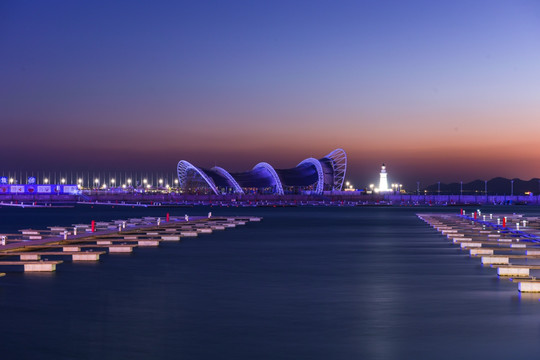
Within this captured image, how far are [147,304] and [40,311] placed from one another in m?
3.31

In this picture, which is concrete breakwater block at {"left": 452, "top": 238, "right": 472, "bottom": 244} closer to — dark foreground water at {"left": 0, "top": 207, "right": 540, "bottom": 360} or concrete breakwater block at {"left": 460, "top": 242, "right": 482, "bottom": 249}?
concrete breakwater block at {"left": 460, "top": 242, "right": 482, "bottom": 249}

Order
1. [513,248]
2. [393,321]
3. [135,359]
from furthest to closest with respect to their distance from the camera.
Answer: [513,248]
[393,321]
[135,359]

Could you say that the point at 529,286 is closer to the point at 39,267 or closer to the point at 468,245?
the point at 39,267

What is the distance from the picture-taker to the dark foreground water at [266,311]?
59.2 feet

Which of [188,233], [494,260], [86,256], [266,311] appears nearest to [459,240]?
[494,260]

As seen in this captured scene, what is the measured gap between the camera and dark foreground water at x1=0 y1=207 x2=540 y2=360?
18047mm

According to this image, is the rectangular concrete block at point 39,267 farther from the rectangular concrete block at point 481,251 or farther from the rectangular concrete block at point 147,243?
the rectangular concrete block at point 481,251

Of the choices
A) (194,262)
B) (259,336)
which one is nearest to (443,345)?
(259,336)

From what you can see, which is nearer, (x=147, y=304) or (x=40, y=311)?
(x=40, y=311)

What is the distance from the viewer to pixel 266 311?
920 inches

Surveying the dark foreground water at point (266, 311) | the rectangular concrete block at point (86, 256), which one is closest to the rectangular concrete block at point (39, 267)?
the dark foreground water at point (266, 311)

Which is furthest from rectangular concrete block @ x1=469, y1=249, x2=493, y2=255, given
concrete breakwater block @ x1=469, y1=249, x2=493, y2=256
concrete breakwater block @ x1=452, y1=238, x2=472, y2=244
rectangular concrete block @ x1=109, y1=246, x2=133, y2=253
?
rectangular concrete block @ x1=109, y1=246, x2=133, y2=253

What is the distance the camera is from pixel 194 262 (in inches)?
1532

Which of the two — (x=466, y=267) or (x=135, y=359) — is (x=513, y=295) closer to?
(x=466, y=267)
